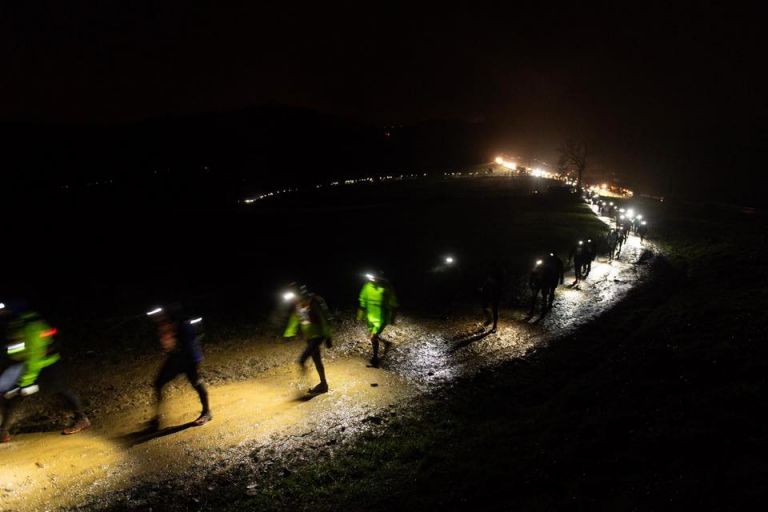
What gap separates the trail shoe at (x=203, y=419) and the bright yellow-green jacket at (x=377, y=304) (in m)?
4.24

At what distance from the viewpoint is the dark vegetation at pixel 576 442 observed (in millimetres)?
5156

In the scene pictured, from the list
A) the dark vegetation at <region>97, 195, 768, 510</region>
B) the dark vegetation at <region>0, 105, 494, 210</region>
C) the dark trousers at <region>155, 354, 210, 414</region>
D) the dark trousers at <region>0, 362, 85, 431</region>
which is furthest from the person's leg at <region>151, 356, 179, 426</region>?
the dark vegetation at <region>0, 105, 494, 210</region>

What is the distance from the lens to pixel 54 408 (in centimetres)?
894

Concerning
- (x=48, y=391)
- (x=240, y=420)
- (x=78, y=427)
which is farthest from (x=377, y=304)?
(x=48, y=391)

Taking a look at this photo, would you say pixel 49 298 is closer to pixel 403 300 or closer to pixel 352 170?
pixel 403 300

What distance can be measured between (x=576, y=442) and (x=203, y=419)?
21.0ft

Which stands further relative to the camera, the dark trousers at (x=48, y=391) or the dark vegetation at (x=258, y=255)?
the dark vegetation at (x=258, y=255)

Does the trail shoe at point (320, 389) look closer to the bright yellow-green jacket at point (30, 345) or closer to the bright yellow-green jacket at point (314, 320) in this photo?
the bright yellow-green jacket at point (314, 320)

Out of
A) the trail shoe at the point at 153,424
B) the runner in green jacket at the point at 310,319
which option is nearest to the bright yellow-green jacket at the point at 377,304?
the runner in green jacket at the point at 310,319

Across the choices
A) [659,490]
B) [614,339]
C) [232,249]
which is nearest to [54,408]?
[659,490]

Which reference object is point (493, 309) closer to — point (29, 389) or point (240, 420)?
point (240, 420)

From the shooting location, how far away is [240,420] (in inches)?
339

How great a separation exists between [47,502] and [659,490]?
7.77 meters

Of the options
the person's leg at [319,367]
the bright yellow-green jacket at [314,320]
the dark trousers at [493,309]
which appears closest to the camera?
the bright yellow-green jacket at [314,320]
